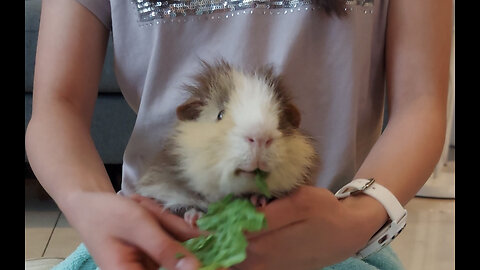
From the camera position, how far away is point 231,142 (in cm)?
30

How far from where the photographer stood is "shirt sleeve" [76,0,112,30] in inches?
23.9

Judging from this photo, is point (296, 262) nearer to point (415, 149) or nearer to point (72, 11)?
point (415, 149)

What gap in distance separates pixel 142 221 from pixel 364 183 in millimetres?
224

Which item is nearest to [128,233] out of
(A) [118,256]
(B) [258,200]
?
(A) [118,256]

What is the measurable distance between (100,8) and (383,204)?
1.19 ft

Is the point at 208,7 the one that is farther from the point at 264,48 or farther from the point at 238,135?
the point at 238,135

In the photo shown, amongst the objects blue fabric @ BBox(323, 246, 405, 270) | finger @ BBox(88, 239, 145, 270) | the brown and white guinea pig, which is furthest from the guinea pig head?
blue fabric @ BBox(323, 246, 405, 270)

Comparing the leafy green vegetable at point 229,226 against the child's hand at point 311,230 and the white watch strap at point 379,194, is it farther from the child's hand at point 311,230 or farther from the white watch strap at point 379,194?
the white watch strap at point 379,194

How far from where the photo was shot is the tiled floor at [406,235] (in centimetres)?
124

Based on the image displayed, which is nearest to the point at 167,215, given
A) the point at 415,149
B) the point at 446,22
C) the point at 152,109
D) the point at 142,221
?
the point at 142,221

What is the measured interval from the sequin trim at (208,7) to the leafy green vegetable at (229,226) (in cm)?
24

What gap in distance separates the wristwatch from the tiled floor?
29.8 inches

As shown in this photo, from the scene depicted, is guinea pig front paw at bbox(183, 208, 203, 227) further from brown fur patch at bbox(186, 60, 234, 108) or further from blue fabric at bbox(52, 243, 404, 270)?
blue fabric at bbox(52, 243, 404, 270)

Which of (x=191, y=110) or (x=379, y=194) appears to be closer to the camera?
(x=191, y=110)
